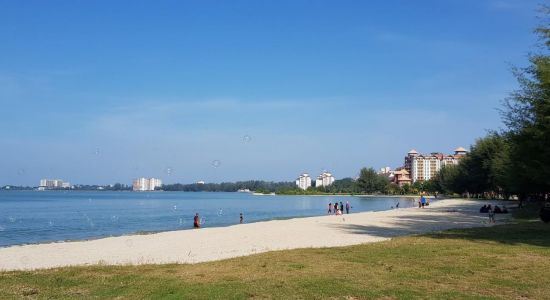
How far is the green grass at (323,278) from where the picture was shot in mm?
9617

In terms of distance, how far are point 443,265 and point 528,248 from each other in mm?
5438

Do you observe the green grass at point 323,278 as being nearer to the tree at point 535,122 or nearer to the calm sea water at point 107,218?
the tree at point 535,122

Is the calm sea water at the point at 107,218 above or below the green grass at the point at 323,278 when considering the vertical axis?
below

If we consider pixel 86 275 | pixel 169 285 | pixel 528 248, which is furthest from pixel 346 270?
pixel 528 248

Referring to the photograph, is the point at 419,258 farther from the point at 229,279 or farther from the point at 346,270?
the point at 229,279

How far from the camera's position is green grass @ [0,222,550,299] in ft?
31.6

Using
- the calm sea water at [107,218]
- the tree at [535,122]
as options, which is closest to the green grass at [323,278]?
the tree at [535,122]

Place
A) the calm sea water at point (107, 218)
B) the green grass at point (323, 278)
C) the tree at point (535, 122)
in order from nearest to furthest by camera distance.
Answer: the green grass at point (323, 278) < the tree at point (535, 122) < the calm sea water at point (107, 218)

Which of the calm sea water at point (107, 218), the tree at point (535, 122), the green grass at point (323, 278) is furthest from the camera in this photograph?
the calm sea water at point (107, 218)

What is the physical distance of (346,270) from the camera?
1238 cm

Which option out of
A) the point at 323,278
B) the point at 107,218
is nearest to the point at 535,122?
the point at 323,278

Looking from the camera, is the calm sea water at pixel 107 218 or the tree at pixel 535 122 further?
the calm sea water at pixel 107 218

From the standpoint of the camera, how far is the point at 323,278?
36.7 ft

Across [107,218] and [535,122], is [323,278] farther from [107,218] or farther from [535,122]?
[107,218]
